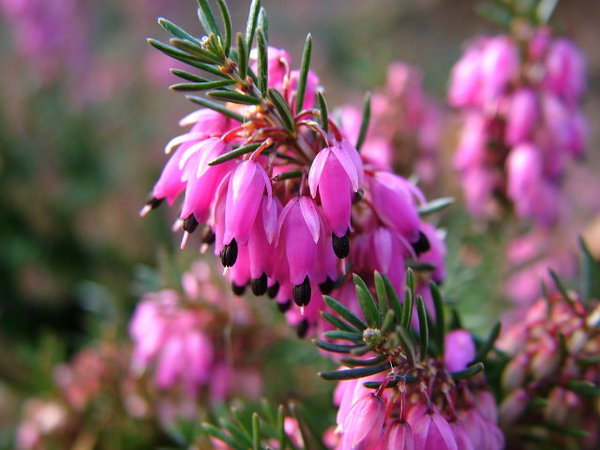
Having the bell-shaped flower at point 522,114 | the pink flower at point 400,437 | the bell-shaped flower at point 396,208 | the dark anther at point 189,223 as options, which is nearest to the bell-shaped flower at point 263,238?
the dark anther at point 189,223

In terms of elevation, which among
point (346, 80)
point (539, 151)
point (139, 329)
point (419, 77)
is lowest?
point (139, 329)

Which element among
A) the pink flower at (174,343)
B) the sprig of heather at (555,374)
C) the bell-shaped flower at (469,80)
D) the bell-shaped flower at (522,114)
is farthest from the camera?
the bell-shaped flower at (469,80)

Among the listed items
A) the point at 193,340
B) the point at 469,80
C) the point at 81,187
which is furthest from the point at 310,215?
the point at 81,187

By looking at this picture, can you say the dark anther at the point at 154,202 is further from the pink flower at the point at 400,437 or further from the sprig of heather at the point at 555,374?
the sprig of heather at the point at 555,374

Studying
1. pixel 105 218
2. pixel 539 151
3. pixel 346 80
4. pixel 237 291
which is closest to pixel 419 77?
pixel 539 151

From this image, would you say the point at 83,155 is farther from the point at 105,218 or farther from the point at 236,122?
the point at 236,122

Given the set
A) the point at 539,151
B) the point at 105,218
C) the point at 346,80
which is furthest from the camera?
the point at 346,80
